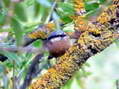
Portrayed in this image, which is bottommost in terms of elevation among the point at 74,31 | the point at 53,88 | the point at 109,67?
the point at 109,67

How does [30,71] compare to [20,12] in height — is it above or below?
below

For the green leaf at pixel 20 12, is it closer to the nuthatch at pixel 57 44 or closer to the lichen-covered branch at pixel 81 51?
the nuthatch at pixel 57 44

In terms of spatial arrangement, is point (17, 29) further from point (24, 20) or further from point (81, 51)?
point (81, 51)

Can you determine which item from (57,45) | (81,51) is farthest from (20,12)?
(81,51)

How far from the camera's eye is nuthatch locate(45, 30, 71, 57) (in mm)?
903

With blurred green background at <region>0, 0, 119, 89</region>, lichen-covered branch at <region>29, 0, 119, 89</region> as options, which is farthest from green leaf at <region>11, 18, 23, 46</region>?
lichen-covered branch at <region>29, 0, 119, 89</region>

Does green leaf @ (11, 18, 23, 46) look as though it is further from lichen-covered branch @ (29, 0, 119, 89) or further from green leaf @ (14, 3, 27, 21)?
lichen-covered branch @ (29, 0, 119, 89)

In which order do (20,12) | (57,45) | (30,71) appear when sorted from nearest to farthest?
(20,12), (57,45), (30,71)

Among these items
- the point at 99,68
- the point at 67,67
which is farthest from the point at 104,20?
the point at 99,68

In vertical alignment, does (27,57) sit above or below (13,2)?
below

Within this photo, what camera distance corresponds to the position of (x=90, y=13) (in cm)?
112

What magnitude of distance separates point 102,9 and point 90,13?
0.10 ft

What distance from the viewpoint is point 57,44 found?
909 mm

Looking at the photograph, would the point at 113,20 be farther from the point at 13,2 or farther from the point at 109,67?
the point at 109,67
